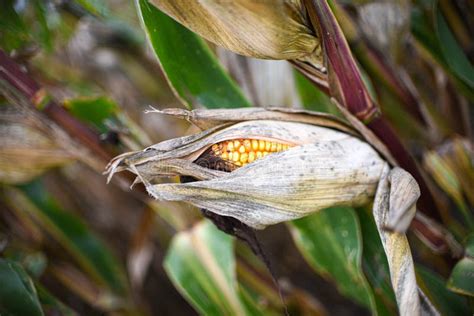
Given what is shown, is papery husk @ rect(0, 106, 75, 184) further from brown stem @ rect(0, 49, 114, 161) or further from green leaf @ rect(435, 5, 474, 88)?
green leaf @ rect(435, 5, 474, 88)

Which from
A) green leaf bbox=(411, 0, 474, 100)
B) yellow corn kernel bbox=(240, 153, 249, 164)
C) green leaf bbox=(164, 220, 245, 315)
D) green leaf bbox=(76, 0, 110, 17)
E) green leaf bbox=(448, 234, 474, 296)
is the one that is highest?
green leaf bbox=(76, 0, 110, 17)

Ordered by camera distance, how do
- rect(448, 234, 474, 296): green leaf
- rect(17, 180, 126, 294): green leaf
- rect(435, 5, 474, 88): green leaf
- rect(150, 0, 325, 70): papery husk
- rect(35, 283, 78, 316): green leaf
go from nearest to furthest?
rect(150, 0, 325, 70): papery husk, rect(448, 234, 474, 296): green leaf, rect(435, 5, 474, 88): green leaf, rect(35, 283, 78, 316): green leaf, rect(17, 180, 126, 294): green leaf

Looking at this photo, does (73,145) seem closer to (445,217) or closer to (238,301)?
(238,301)

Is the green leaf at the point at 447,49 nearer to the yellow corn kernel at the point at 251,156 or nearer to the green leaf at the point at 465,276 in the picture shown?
the green leaf at the point at 465,276

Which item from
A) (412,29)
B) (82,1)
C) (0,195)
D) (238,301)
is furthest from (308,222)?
(0,195)

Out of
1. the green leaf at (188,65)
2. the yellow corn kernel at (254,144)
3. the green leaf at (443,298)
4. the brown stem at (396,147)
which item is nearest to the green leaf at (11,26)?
the green leaf at (188,65)

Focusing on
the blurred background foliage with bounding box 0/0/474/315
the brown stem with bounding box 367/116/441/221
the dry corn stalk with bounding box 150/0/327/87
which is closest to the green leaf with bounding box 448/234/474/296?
the blurred background foliage with bounding box 0/0/474/315
